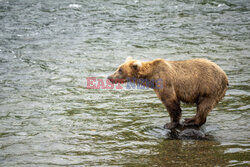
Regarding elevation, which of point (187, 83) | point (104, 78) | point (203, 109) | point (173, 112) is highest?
point (187, 83)

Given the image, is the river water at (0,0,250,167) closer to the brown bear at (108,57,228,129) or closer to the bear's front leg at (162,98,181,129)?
the bear's front leg at (162,98,181,129)

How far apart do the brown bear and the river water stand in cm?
38

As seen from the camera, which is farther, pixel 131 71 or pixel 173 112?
pixel 131 71

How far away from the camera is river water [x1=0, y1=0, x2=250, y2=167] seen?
218 inches

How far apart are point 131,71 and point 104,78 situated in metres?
3.52

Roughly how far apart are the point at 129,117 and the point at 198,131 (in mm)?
1489

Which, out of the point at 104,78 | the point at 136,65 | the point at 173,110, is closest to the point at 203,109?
the point at 173,110

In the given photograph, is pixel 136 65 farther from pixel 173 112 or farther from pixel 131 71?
pixel 173 112

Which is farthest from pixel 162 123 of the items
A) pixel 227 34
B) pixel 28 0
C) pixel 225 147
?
pixel 28 0

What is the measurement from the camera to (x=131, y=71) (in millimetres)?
6488

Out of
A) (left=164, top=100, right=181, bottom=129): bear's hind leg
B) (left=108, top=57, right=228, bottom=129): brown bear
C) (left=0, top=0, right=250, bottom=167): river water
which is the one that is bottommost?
(left=0, top=0, right=250, bottom=167): river water

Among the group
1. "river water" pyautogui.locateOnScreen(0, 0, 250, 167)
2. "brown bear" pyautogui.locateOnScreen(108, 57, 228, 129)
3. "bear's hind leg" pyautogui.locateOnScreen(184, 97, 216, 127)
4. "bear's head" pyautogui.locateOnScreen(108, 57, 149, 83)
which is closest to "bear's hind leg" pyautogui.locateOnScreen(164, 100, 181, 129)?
"brown bear" pyautogui.locateOnScreen(108, 57, 228, 129)

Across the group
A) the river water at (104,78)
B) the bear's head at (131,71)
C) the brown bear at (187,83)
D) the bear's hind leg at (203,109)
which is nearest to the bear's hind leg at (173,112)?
the brown bear at (187,83)

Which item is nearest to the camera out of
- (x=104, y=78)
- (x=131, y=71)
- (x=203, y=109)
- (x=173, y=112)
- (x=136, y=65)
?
(x=203, y=109)
